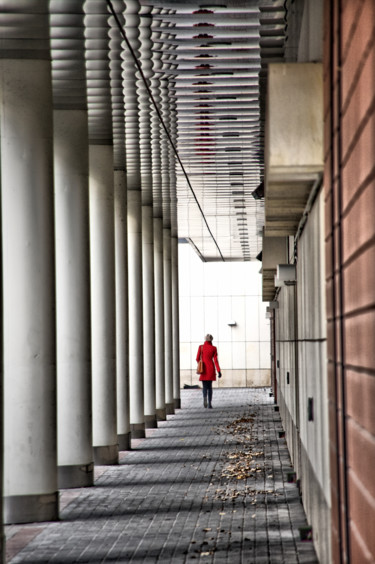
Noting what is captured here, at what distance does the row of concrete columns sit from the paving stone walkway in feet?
1.72

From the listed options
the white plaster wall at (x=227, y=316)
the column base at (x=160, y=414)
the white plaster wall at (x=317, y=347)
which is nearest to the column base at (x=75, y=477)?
the white plaster wall at (x=317, y=347)

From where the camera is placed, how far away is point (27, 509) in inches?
353

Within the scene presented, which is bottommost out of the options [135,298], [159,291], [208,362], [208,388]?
[208,388]

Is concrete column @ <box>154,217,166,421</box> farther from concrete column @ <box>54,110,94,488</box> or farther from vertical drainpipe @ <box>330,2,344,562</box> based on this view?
vertical drainpipe @ <box>330,2,344,562</box>

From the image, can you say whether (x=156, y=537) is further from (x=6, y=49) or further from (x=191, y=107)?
(x=191, y=107)

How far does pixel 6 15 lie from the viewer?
8.17 m

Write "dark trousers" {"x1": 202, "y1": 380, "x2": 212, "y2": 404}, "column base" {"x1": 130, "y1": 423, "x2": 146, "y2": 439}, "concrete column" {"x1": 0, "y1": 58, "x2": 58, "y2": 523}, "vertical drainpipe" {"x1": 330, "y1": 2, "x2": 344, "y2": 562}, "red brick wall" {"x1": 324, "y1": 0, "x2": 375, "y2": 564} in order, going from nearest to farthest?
"red brick wall" {"x1": 324, "y1": 0, "x2": 375, "y2": 564}
"vertical drainpipe" {"x1": 330, "y1": 2, "x2": 344, "y2": 562}
"concrete column" {"x1": 0, "y1": 58, "x2": 58, "y2": 523}
"column base" {"x1": 130, "y1": 423, "x2": 146, "y2": 439}
"dark trousers" {"x1": 202, "y1": 380, "x2": 212, "y2": 404}

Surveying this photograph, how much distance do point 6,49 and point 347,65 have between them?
236 inches

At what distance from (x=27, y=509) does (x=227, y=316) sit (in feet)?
105

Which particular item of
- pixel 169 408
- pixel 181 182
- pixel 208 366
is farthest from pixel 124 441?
pixel 208 366

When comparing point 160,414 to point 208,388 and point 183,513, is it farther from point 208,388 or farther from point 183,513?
point 183,513

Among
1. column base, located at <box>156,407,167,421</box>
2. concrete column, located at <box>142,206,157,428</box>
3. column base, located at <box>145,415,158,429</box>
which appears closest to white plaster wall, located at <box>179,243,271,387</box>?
column base, located at <box>156,407,167,421</box>

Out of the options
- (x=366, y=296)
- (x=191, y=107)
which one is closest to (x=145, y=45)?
(x=191, y=107)

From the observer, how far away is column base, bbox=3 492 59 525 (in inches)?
352
